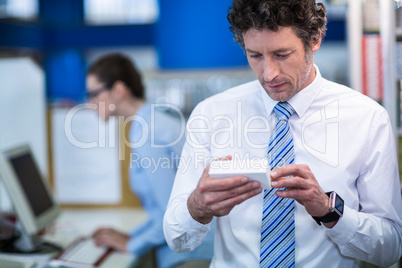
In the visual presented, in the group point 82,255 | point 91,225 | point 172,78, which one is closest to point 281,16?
point 82,255

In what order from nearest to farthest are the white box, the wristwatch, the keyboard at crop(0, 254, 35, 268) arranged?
the white box < the wristwatch < the keyboard at crop(0, 254, 35, 268)

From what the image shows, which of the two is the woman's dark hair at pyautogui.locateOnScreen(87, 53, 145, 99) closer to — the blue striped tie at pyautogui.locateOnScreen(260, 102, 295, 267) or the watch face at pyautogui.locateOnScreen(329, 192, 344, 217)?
the blue striped tie at pyautogui.locateOnScreen(260, 102, 295, 267)

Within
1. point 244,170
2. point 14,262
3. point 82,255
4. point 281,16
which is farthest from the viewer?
point 82,255

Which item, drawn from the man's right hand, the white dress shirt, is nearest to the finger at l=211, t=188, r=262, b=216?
the man's right hand

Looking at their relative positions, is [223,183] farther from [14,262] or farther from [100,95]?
[100,95]

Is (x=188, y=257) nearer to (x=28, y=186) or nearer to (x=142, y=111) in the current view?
(x=142, y=111)

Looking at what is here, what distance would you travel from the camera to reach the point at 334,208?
1.20m

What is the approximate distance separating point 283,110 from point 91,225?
184 centimetres

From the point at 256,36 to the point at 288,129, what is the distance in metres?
0.26

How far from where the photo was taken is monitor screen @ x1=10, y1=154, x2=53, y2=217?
7.52ft

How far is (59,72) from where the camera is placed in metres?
7.43

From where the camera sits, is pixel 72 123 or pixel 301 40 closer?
pixel 301 40

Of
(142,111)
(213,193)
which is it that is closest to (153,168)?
(142,111)

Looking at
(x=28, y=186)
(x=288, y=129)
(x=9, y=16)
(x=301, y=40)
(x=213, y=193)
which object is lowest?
(x=28, y=186)
